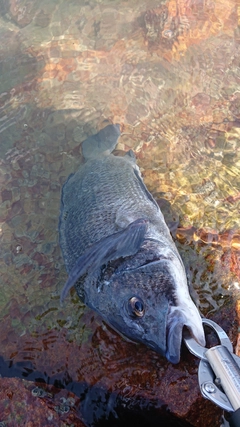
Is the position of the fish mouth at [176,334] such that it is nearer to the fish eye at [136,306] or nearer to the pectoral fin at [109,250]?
the fish eye at [136,306]

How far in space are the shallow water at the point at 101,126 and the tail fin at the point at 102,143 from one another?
0.22m

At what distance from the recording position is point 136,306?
2.47 m

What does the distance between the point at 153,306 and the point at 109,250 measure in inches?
25.8

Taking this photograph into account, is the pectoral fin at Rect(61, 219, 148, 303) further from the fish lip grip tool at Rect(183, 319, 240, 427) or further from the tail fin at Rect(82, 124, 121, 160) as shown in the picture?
the tail fin at Rect(82, 124, 121, 160)

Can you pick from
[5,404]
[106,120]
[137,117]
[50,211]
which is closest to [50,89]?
[106,120]

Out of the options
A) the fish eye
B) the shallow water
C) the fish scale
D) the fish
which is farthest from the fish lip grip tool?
the fish scale

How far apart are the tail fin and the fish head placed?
1933 mm

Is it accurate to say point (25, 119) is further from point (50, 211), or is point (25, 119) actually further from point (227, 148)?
point (227, 148)

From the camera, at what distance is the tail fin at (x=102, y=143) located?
13.9 ft

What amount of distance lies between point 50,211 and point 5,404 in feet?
6.97

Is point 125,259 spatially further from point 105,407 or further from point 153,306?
point 105,407

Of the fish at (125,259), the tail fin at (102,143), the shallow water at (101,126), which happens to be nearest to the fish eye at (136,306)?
the fish at (125,259)

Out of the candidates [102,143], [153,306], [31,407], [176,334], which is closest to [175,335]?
[176,334]

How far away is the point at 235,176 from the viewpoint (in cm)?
395
